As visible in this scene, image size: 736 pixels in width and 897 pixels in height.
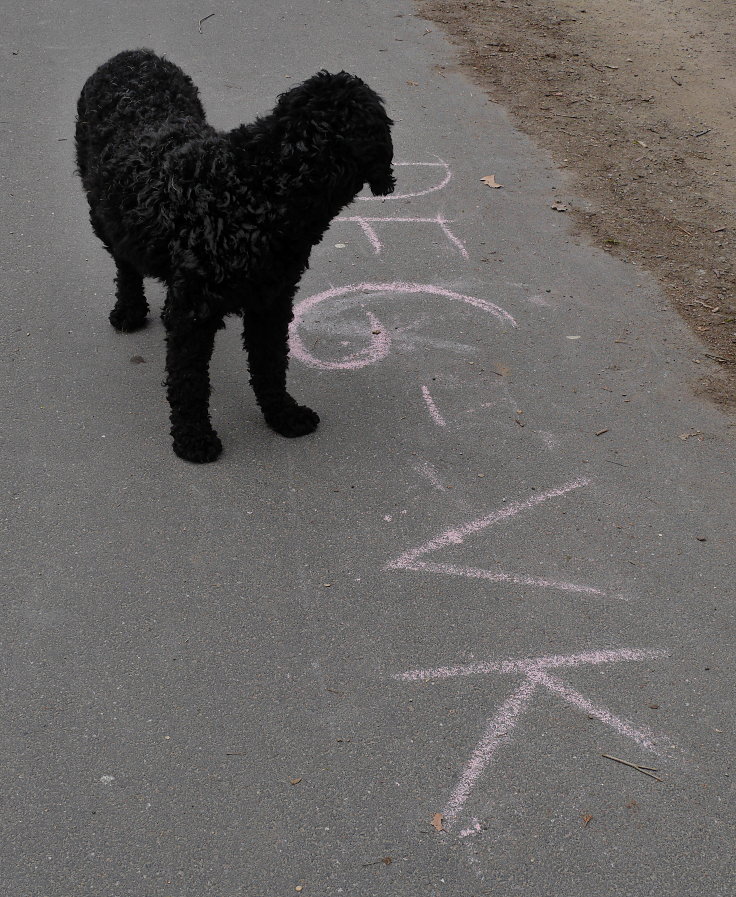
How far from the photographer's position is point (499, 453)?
4.01m

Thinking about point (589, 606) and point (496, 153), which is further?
point (496, 153)

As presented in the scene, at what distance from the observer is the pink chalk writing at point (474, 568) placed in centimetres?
334

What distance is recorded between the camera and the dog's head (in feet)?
10.4

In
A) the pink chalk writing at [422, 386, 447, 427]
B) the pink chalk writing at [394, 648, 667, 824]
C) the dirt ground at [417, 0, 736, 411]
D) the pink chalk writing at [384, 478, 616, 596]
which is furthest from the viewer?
the dirt ground at [417, 0, 736, 411]

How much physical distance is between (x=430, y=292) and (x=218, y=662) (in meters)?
2.87

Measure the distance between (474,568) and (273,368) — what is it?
1304mm

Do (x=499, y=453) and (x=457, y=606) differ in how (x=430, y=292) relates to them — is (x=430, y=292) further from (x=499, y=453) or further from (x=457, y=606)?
(x=457, y=606)

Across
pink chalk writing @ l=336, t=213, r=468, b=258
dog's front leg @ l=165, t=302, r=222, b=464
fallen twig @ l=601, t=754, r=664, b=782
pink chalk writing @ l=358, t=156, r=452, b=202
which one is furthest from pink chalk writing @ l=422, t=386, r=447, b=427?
pink chalk writing @ l=358, t=156, r=452, b=202

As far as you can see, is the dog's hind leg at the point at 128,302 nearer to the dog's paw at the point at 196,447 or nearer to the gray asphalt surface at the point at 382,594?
the gray asphalt surface at the point at 382,594

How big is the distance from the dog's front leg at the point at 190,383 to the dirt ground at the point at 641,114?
8.45 ft

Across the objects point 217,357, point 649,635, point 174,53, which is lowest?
point 649,635

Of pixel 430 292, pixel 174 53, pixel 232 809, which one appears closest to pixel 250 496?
pixel 232 809

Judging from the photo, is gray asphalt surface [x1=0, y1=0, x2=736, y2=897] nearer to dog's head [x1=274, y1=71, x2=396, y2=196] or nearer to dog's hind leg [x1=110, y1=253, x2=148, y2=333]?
dog's hind leg [x1=110, y1=253, x2=148, y2=333]

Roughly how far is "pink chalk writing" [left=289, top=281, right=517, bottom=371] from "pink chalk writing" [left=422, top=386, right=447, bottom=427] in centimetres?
36
